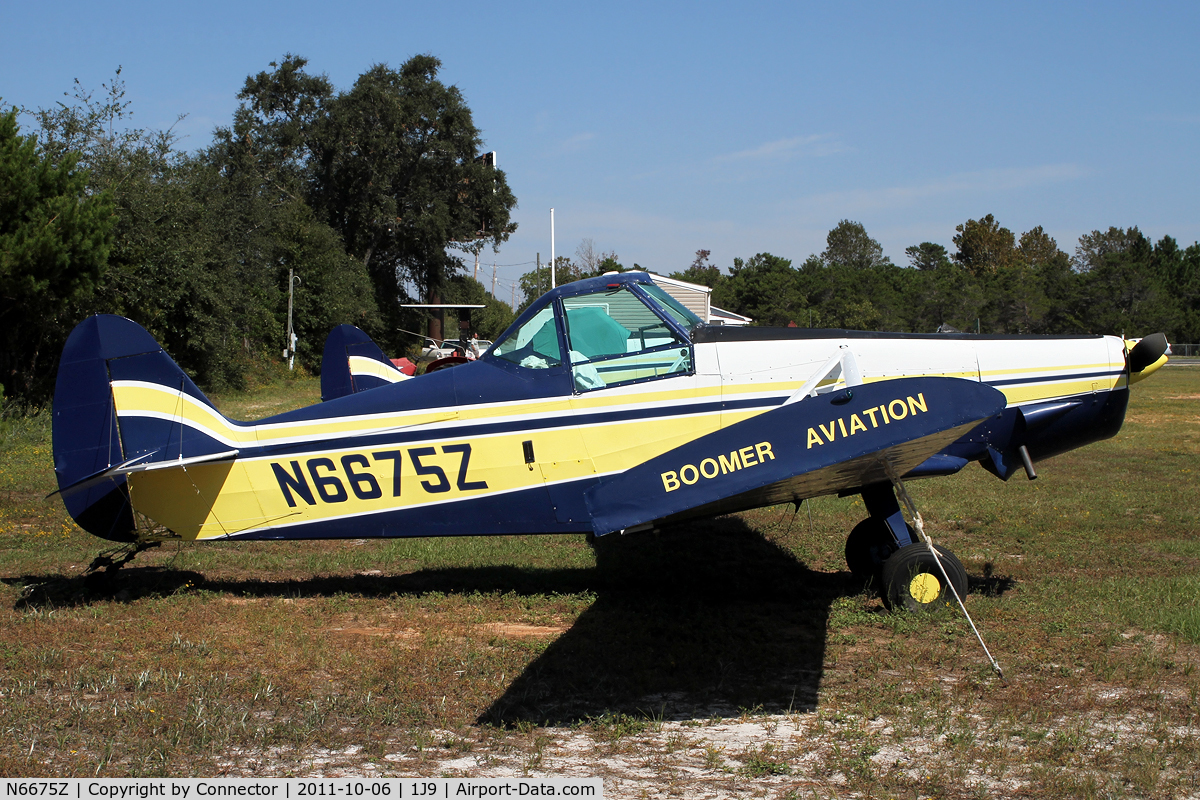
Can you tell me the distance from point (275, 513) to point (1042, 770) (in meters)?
4.90

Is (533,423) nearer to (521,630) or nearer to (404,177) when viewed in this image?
(521,630)

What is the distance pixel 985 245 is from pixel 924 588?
12348 cm

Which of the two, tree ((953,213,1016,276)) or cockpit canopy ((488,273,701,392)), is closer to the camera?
cockpit canopy ((488,273,701,392))

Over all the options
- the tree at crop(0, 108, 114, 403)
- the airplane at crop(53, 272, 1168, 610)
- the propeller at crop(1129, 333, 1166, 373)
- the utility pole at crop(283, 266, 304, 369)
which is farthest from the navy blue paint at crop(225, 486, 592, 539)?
the utility pole at crop(283, 266, 304, 369)

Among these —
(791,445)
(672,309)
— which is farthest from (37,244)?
(791,445)

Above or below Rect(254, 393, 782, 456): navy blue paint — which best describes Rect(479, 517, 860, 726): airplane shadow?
below

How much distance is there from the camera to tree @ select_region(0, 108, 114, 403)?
1512cm

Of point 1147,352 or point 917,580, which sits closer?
point 917,580

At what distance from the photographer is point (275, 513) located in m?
5.93

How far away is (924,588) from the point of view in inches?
223

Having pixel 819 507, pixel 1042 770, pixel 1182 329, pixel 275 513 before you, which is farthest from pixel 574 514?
pixel 1182 329

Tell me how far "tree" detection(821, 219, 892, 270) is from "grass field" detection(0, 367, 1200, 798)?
12196 centimetres

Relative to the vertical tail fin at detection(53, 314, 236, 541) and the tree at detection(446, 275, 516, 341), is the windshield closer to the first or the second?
the vertical tail fin at detection(53, 314, 236, 541)

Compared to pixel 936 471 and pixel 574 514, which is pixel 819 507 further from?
pixel 574 514
